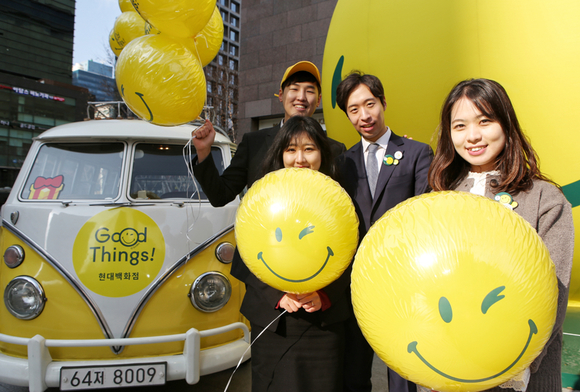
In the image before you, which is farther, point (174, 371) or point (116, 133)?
point (116, 133)

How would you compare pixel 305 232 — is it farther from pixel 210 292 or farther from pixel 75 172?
pixel 75 172

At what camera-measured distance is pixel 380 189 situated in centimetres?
179

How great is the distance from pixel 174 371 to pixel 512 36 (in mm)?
2857

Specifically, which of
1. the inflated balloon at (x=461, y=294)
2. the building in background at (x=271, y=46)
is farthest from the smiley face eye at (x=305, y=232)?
the building in background at (x=271, y=46)

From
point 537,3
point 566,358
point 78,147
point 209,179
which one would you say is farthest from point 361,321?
point 78,147

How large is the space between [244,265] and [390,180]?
876 mm

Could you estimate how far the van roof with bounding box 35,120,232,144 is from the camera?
2.94m

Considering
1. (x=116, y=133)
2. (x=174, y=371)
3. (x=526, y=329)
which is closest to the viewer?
(x=526, y=329)

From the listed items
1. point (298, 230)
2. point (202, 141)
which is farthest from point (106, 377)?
point (298, 230)

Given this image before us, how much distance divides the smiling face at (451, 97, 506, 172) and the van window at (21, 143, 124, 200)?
2.57 m

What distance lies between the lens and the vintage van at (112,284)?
7.36 feet

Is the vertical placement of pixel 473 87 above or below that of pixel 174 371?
above

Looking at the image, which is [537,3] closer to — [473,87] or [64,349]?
[473,87]

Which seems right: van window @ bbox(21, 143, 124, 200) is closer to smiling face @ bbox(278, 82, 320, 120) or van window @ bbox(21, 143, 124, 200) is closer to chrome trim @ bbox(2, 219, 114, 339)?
chrome trim @ bbox(2, 219, 114, 339)
